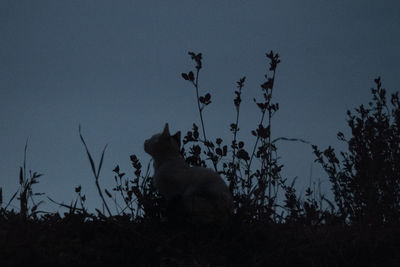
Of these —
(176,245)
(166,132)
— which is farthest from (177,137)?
(176,245)

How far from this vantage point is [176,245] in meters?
3.34

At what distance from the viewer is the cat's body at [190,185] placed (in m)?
3.39

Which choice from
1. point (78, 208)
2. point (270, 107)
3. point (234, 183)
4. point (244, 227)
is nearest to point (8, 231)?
point (78, 208)

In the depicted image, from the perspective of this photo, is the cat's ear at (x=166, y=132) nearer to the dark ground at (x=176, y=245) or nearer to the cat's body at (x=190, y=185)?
the cat's body at (x=190, y=185)

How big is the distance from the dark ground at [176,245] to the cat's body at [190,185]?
0.59 feet

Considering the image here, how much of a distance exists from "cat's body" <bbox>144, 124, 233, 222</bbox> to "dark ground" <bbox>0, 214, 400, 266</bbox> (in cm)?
18

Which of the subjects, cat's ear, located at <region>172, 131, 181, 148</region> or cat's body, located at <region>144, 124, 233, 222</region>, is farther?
cat's ear, located at <region>172, 131, 181, 148</region>

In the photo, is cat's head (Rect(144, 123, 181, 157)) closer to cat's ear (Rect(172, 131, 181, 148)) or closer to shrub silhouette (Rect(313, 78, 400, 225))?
cat's ear (Rect(172, 131, 181, 148))

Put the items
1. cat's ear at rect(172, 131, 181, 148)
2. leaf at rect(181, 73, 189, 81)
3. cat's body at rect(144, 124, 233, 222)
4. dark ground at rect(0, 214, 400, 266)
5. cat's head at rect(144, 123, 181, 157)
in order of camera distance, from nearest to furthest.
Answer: dark ground at rect(0, 214, 400, 266) → cat's body at rect(144, 124, 233, 222) → cat's head at rect(144, 123, 181, 157) → cat's ear at rect(172, 131, 181, 148) → leaf at rect(181, 73, 189, 81)

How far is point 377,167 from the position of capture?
233 inches

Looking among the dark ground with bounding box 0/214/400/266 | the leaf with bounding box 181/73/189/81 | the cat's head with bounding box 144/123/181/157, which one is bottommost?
the dark ground with bounding box 0/214/400/266

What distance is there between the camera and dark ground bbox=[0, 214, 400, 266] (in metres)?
3.14

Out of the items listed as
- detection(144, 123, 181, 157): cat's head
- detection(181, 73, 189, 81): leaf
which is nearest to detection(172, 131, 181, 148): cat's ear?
detection(144, 123, 181, 157): cat's head

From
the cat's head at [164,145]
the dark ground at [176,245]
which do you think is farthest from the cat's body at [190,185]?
the dark ground at [176,245]
